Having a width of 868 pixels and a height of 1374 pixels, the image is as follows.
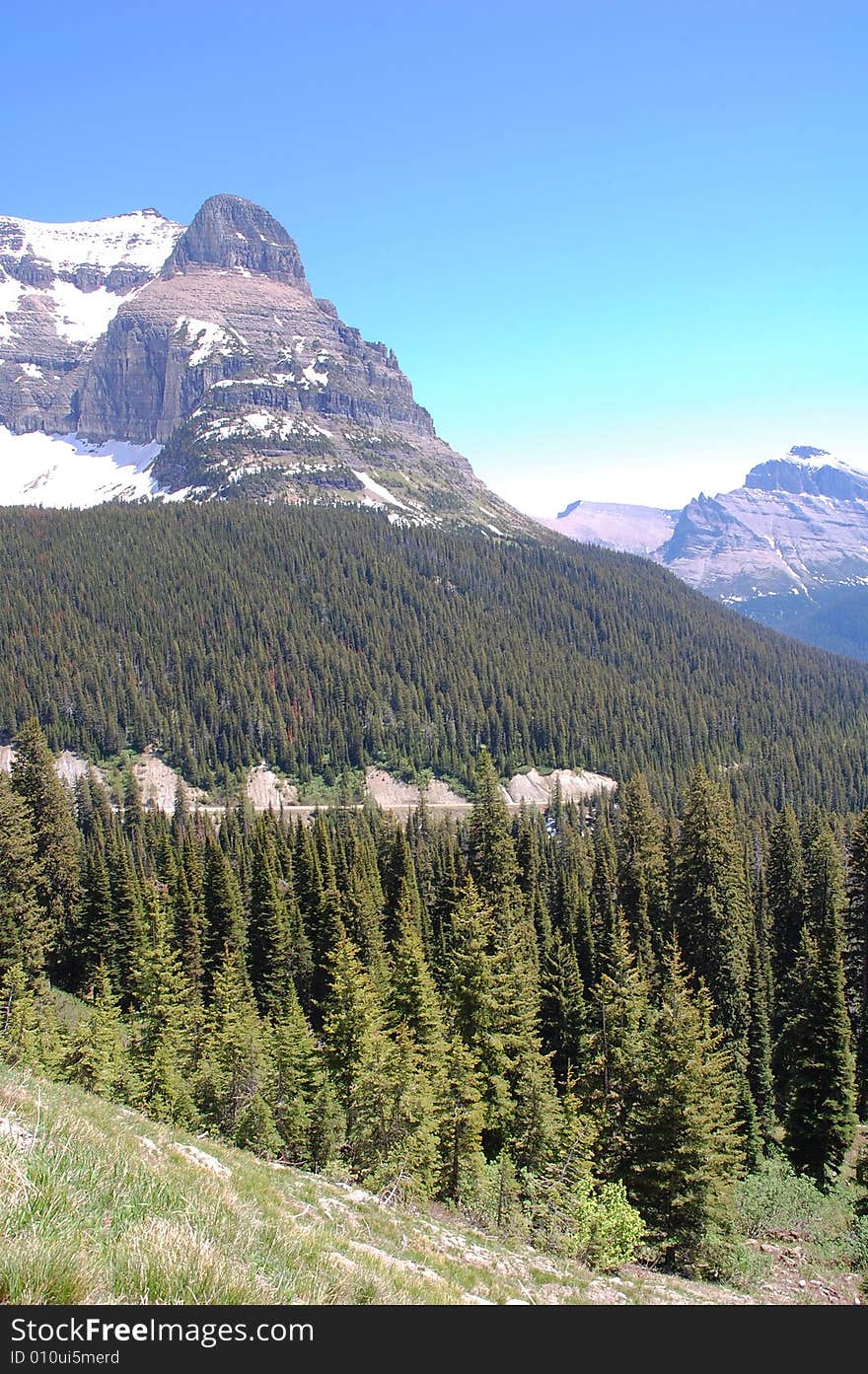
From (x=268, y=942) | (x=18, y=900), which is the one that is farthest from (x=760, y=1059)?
(x=18, y=900)

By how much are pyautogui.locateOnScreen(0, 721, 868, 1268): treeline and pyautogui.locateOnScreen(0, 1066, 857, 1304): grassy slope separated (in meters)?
5.36

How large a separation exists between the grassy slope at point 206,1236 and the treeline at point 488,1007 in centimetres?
536

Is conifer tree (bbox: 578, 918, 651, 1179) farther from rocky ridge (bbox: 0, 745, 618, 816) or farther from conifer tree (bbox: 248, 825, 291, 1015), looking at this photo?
rocky ridge (bbox: 0, 745, 618, 816)

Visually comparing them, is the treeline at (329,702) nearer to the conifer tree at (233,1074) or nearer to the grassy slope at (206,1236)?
the conifer tree at (233,1074)

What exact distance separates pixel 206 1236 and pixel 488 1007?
2469cm

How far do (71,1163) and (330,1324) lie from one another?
411 centimetres

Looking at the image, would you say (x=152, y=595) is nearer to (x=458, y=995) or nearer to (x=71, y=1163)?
(x=458, y=995)

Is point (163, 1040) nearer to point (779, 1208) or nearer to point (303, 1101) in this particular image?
point (303, 1101)

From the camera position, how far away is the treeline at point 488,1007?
80.1 ft

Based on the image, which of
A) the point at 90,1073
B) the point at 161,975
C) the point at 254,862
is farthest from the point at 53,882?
the point at 90,1073

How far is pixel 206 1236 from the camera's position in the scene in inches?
264

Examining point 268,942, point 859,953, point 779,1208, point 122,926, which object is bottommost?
point 779,1208

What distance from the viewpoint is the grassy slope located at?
16.7 feet

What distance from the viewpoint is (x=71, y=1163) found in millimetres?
7969
